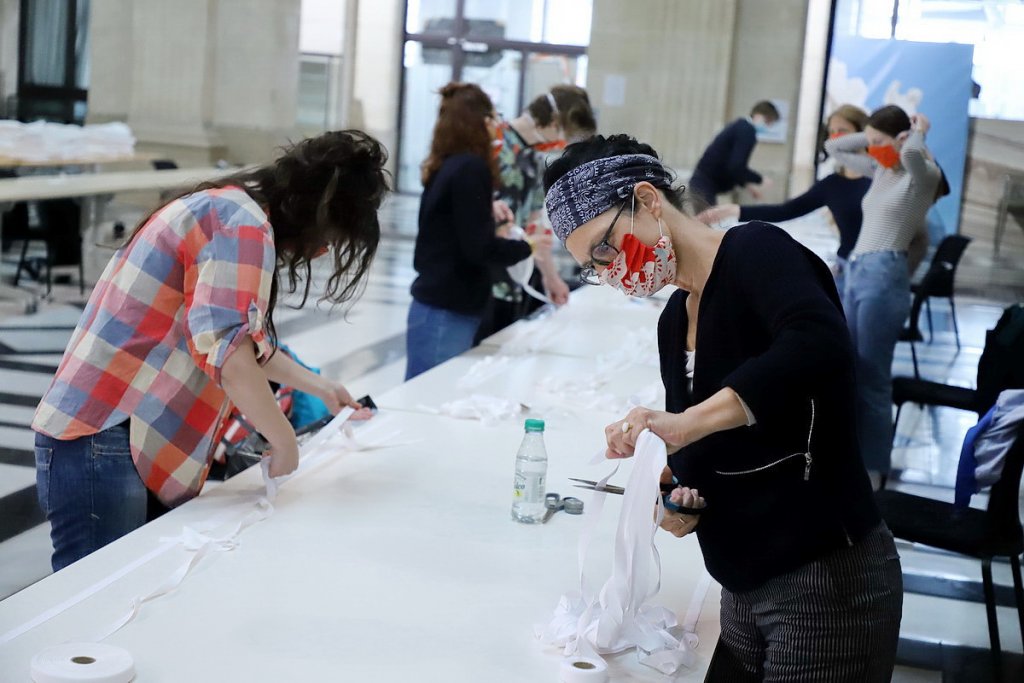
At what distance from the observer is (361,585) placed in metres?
1.91

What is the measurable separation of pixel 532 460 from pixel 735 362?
83 centimetres

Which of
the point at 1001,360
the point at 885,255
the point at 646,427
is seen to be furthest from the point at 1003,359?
the point at 646,427

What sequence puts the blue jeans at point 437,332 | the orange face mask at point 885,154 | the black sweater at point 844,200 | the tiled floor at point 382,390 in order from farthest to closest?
the black sweater at point 844,200 < the orange face mask at point 885,154 < the blue jeans at point 437,332 < the tiled floor at point 382,390

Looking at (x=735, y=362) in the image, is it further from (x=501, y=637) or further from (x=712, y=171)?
(x=712, y=171)

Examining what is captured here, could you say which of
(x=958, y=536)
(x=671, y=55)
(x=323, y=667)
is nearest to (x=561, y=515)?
(x=323, y=667)

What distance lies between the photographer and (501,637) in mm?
1745

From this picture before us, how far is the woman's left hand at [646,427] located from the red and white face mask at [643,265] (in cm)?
19

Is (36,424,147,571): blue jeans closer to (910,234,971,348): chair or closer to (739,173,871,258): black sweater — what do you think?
(739,173,871,258): black sweater

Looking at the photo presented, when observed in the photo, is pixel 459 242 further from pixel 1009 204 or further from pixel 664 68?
pixel 664 68

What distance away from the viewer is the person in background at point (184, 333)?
2023 mm

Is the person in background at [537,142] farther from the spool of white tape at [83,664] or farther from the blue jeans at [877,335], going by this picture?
the spool of white tape at [83,664]

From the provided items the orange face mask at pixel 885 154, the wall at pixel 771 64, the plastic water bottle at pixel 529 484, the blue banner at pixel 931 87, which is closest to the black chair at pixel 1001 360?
the orange face mask at pixel 885 154

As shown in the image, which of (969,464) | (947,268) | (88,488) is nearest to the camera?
(88,488)

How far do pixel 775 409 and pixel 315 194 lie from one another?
41.6 inches
